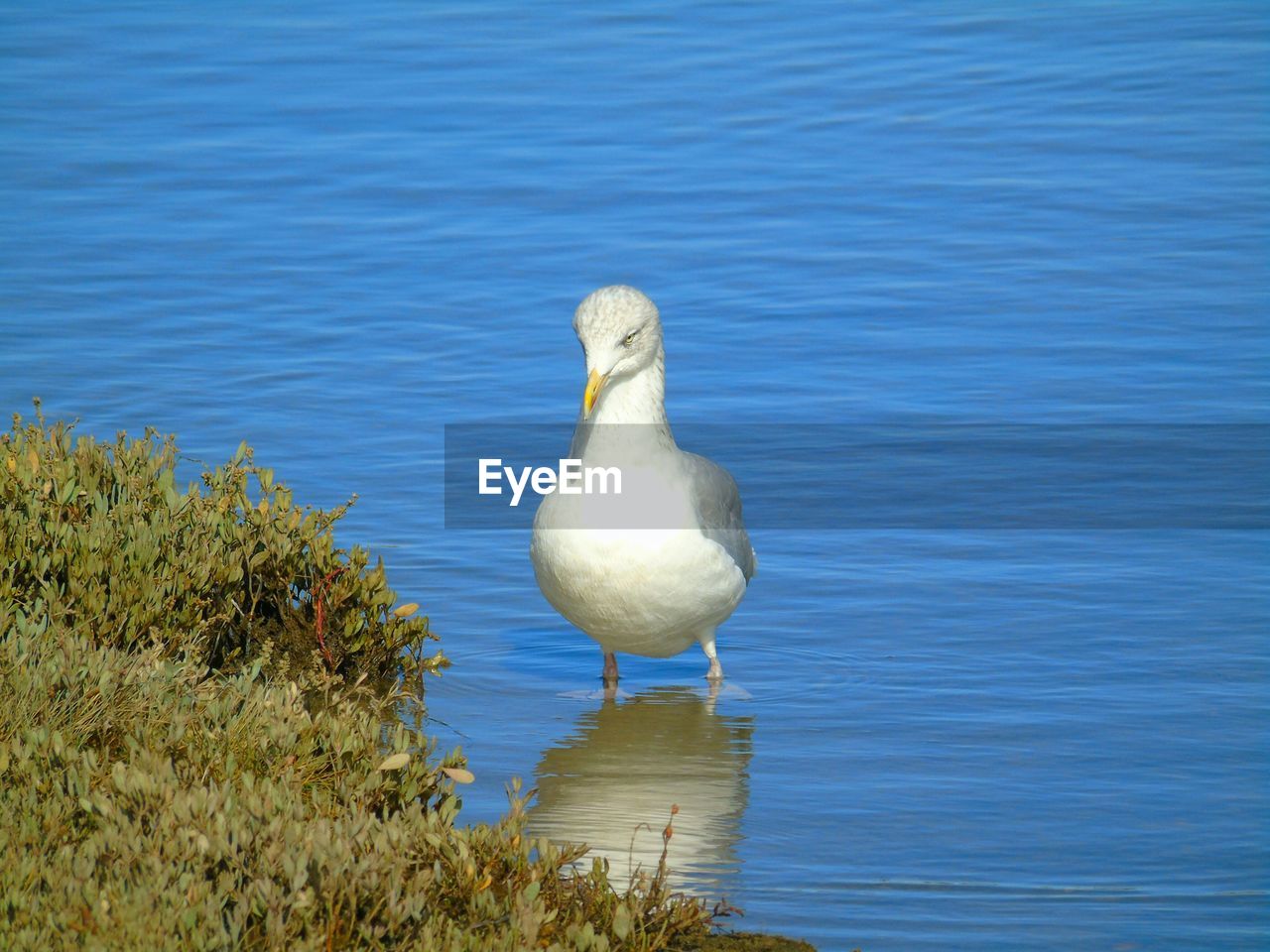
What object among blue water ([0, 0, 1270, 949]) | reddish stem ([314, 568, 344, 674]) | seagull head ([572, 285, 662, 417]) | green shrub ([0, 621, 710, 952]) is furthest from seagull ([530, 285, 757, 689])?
green shrub ([0, 621, 710, 952])

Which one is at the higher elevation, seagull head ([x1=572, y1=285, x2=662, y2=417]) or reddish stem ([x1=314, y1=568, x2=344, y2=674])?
seagull head ([x1=572, y1=285, x2=662, y2=417])

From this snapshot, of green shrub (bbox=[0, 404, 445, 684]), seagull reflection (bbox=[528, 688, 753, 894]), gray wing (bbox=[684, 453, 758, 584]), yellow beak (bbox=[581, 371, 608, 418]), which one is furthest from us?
gray wing (bbox=[684, 453, 758, 584])

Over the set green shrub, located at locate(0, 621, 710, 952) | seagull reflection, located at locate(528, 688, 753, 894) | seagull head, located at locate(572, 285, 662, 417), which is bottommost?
green shrub, located at locate(0, 621, 710, 952)

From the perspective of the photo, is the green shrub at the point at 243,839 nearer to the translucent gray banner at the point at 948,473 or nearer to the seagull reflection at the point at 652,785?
the seagull reflection at the point at 652,785

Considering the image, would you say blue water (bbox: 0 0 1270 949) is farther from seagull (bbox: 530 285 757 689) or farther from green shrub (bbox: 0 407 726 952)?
green shrub (bbox: 0 407 726 952)

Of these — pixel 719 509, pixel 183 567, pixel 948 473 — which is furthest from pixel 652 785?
pixel 948 473

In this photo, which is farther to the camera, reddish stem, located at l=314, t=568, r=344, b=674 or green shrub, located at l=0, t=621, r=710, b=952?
reddish stem, located at l=314, t=568, r=344, b=674

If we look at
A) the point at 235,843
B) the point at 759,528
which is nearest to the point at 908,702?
the point at 759,528

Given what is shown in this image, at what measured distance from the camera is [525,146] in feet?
66.9

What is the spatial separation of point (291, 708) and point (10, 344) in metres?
9.08

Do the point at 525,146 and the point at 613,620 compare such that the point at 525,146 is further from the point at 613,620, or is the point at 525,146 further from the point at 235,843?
the point at 235,843

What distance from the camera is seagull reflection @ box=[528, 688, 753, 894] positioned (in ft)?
22.5

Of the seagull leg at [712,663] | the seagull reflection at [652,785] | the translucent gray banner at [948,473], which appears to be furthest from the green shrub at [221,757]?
the translucent gray banner at [948,473]

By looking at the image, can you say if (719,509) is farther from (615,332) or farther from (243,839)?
(243,839)
